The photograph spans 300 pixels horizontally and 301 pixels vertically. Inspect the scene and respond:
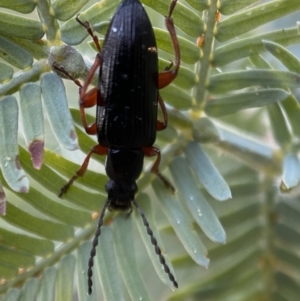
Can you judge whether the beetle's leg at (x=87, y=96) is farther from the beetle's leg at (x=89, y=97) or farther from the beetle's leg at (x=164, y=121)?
the beetle's leg at (x=164, y=121)

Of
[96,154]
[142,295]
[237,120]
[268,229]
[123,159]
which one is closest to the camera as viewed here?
[142,295]

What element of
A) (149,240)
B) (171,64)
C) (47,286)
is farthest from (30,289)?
(171,64)

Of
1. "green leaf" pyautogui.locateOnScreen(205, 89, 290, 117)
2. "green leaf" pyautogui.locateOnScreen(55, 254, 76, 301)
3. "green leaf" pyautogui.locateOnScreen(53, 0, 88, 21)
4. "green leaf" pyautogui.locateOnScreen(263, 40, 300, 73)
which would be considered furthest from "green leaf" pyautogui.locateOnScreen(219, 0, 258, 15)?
"green leaf" pyautogui.locateOnScreen(55, 254, 76, 301)

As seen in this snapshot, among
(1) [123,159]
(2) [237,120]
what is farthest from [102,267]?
(2) [237,120]

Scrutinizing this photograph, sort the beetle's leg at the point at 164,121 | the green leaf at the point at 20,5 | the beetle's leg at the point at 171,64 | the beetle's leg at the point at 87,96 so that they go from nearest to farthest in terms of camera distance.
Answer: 1. the green leaf at the point at 20,5
2. the beetle's leg at the point at 171,64
3. the beetle's leg at the point at 87,96
4. the beetle's leg at the point at 164,121

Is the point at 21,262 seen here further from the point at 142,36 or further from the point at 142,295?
the point at 142,36

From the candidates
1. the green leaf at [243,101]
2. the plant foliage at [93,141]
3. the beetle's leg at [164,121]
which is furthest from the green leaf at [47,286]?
the green leaf at [243,101]

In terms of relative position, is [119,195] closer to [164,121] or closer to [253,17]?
[164,121]
